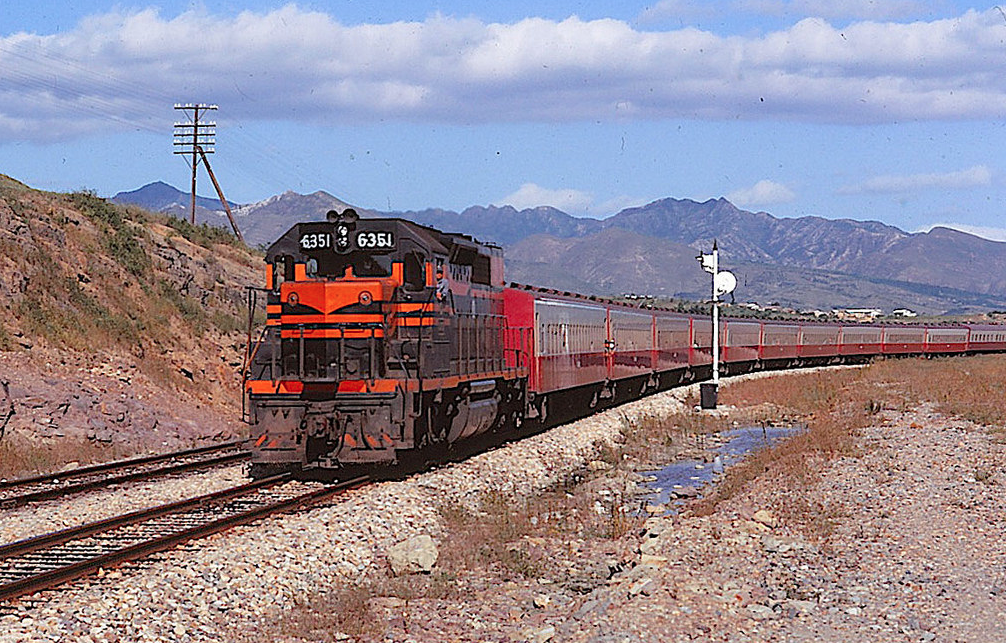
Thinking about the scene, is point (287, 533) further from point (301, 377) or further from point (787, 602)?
point (787, 602)

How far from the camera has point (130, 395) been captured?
2758 cm

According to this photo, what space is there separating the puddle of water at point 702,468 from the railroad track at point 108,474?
753 centimetres

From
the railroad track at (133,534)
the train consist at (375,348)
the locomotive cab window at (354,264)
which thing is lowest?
the railroad track at (133,534)

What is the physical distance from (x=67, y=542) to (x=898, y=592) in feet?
29.6

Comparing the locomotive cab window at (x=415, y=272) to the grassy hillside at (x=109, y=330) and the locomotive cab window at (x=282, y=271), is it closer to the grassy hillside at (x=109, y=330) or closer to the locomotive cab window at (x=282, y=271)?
the locomotive cab window at (x=282, y=271)

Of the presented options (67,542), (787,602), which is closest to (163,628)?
(67,542)

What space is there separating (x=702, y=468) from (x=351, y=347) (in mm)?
8101

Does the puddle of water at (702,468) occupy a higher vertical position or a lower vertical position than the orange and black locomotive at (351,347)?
lower

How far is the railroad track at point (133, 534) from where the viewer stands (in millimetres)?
11367

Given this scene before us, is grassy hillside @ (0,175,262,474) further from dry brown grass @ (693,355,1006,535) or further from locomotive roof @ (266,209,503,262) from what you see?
dry brown grass @ (693,355,1006,535)

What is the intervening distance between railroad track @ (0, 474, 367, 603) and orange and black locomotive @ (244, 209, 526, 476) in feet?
2.82

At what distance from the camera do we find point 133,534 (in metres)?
13.6

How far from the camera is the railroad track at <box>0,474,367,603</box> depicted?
1137 cm

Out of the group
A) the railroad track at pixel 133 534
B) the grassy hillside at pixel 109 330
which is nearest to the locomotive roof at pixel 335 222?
the railroad track at pixel 133 534
